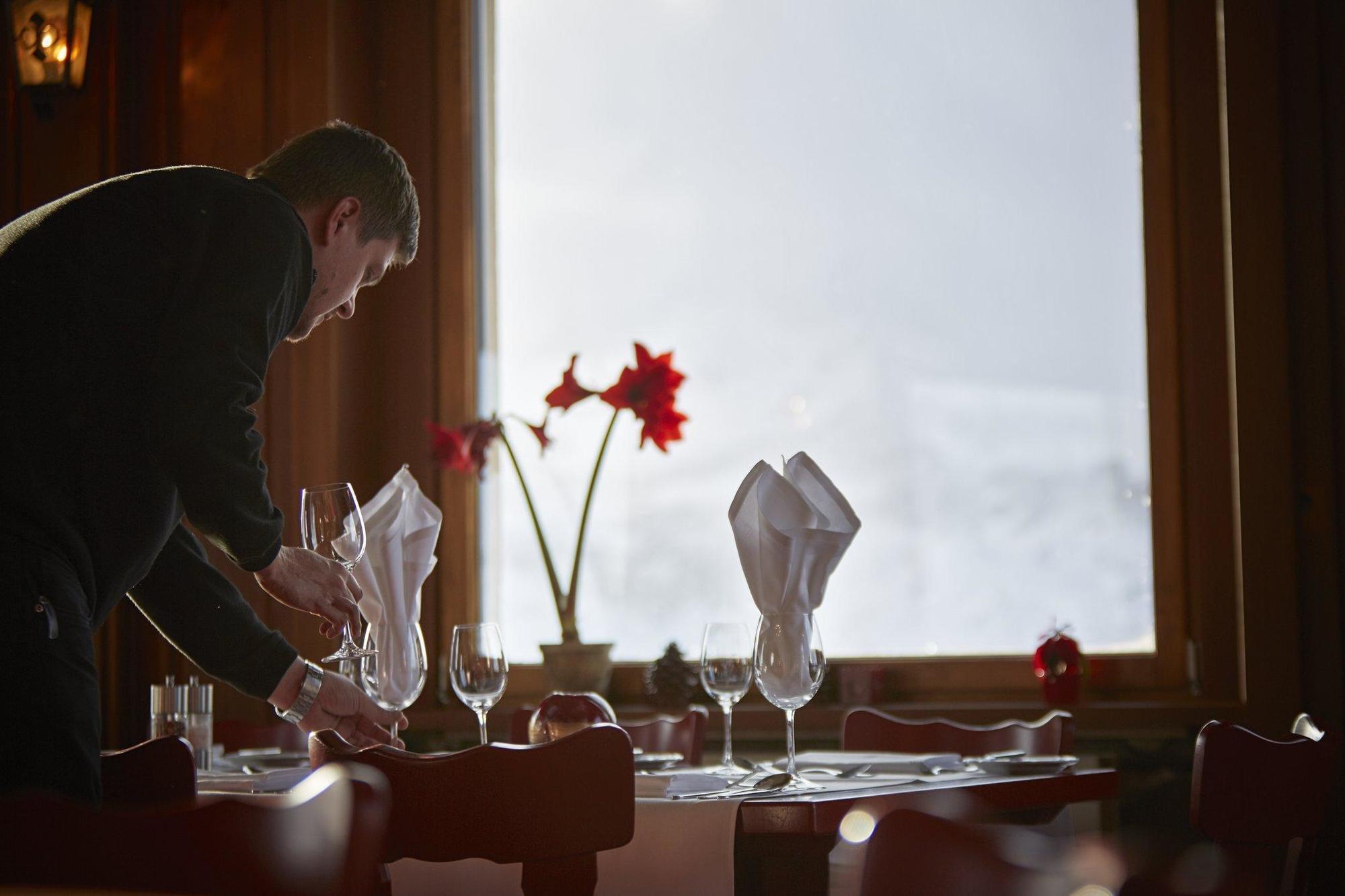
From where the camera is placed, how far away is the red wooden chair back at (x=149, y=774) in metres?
1.29

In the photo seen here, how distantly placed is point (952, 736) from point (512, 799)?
1191 mm

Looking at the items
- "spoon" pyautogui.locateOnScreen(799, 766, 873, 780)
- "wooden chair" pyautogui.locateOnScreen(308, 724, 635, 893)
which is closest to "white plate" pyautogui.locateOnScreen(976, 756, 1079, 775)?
"spoon" pyautogui.locateOnScreen(799, 766, 873, 780)

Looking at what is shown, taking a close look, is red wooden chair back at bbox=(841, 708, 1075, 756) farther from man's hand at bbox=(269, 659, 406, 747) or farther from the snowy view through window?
man's hand at bbox=(269, 659, 406, 747)

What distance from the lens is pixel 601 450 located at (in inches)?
121

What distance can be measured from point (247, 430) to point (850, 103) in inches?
90.9

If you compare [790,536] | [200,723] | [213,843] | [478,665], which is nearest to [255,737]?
[200,723]

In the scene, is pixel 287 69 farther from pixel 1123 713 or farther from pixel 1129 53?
pixel 1123 713

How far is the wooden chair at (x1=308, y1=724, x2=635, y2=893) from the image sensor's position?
123 centimetres

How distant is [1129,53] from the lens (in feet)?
10.2

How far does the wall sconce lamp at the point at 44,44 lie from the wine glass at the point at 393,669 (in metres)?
2.08

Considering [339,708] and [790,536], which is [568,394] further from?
[339,708]

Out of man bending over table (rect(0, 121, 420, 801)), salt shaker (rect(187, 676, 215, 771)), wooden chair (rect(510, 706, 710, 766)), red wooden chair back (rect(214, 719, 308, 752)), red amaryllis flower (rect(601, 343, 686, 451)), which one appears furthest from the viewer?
red amaryllis flower (rect(601, 343, 686, 451))

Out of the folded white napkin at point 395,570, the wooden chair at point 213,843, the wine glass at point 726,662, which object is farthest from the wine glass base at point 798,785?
the wooden chair at point 213,843

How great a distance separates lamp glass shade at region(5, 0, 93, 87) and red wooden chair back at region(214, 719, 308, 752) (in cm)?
164
